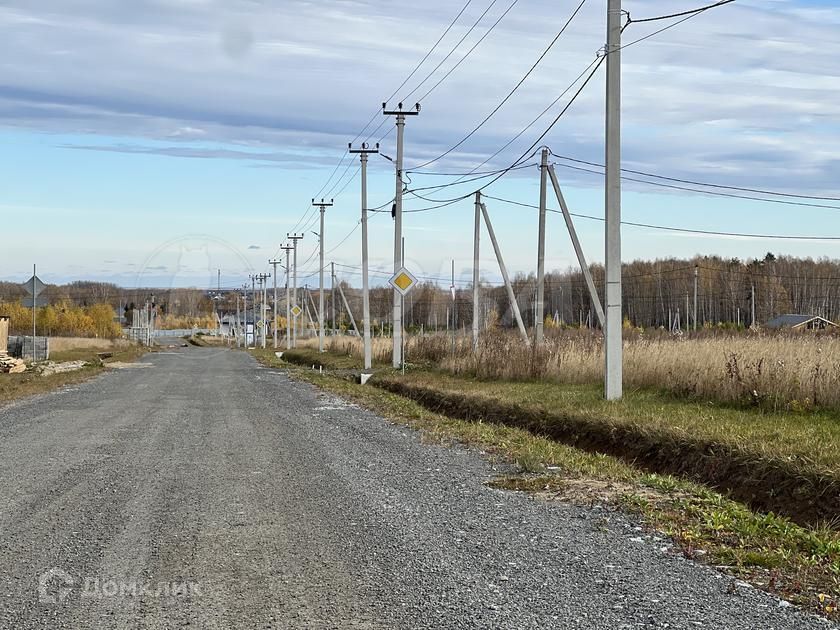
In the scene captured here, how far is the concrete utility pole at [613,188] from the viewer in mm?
16219

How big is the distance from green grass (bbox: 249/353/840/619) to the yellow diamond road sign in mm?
13807

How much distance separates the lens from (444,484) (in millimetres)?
10320

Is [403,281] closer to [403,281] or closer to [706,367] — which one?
[403,281]

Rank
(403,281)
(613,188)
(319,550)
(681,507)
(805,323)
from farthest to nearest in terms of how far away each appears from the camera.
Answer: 1. (805,323)
2. (403,281)
3. (613,188)
4. (681,507)
5. (319,550)

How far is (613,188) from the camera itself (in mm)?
16297

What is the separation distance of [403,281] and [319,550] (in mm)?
23730

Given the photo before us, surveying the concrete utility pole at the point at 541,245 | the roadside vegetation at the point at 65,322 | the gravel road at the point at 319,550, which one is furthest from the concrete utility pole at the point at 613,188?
the roadside vegetation at the point at 65,322

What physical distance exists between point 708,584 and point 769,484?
4.16 m

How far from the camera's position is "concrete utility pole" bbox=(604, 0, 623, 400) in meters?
16.2

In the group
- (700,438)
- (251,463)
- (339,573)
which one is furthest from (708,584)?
(251,463)

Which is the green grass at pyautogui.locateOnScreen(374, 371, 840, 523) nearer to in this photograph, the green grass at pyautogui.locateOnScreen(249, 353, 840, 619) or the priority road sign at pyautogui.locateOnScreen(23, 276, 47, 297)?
the green grass at pyautogui.locateOnScreen(249, 353, 840, 619)

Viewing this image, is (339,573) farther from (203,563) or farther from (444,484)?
(444,484)

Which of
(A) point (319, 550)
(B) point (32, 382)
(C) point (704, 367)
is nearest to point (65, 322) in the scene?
(B) point (32, 382)

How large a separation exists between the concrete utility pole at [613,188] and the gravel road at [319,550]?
14.3 feet
